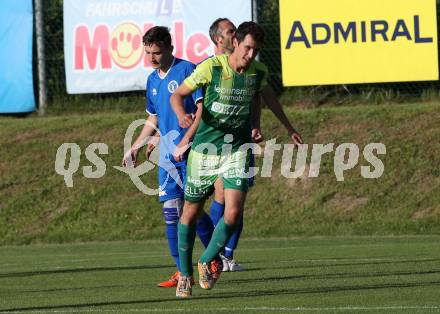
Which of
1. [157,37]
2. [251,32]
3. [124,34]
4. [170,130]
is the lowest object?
[170,130]

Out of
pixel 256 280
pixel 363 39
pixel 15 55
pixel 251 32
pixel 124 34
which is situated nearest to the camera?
pixel 251 32

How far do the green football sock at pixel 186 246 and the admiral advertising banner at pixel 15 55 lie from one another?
1182 cm

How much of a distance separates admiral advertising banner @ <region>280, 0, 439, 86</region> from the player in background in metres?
9.82

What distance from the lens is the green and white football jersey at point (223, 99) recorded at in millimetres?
8703

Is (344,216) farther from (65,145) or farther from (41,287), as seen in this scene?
(41,287)

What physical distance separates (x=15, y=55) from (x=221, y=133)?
40.1 ft

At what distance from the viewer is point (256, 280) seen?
9969 mm

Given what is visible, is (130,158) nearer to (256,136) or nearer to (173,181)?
(173,181)

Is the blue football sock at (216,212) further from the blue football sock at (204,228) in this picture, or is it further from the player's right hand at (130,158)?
the player's right hand at (130,158)

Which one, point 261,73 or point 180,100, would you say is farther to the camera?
point 261,73

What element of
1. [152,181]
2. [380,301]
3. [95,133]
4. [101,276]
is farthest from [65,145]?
[380,301]

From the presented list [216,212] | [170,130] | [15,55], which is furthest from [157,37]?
[15,55]

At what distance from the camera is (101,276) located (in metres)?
11.0

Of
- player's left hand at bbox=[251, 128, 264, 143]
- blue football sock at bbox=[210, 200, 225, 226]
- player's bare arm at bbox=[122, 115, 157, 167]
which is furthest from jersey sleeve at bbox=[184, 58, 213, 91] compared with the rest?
blue football sock at bbox=[210, 200, 225, 226]
